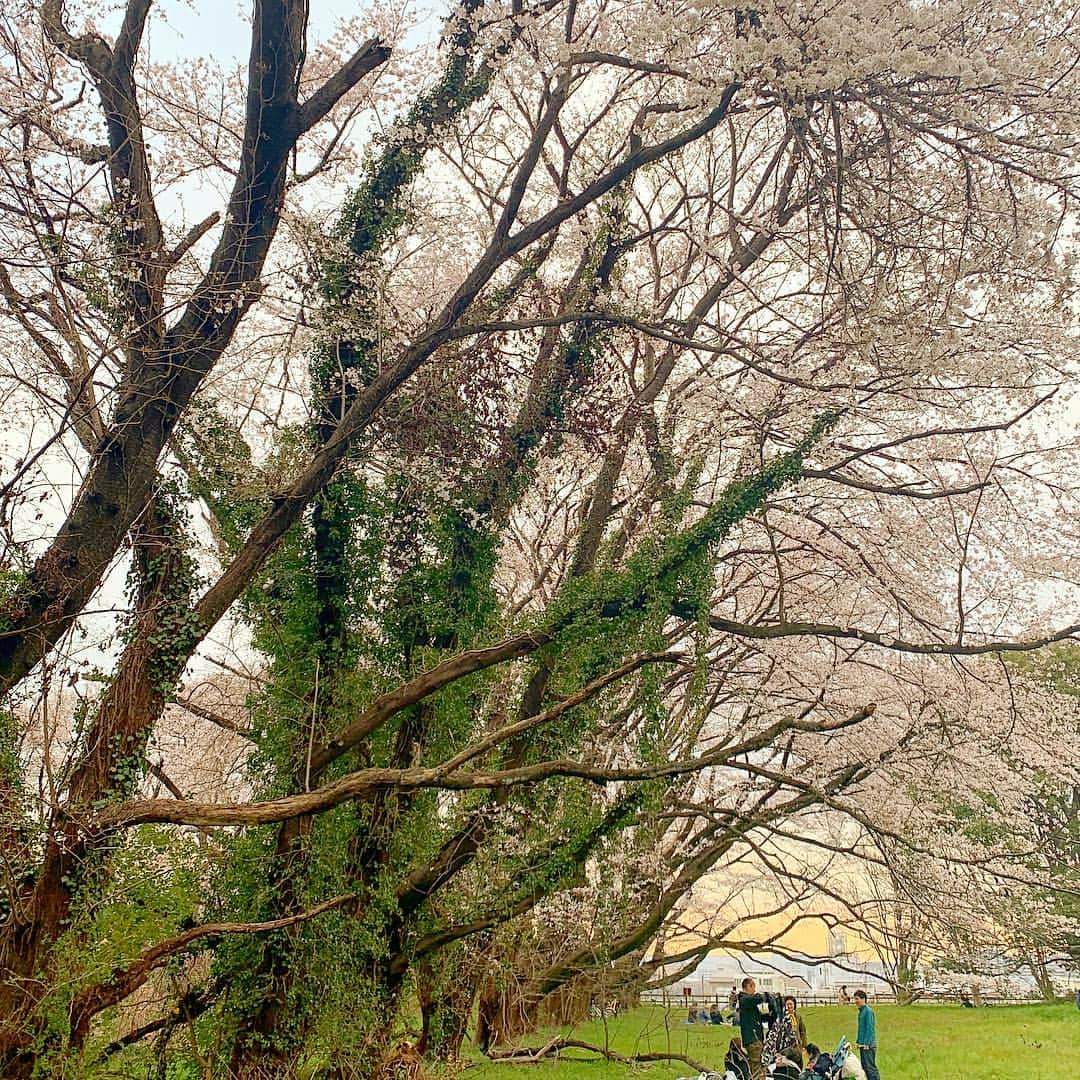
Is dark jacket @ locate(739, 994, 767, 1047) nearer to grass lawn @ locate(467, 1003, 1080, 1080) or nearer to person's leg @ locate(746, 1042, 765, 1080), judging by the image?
person's leg @ locate(746, 1042, 765, 1080)

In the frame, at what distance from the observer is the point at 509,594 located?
11.7 m

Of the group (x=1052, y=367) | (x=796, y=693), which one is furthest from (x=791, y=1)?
(x=796, y=693)

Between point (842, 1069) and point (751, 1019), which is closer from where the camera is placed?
point (842, 1069)

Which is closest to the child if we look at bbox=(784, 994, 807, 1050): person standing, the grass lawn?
bbox=(784, 994, 807, 1050): person standing

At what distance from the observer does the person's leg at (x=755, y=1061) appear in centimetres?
966

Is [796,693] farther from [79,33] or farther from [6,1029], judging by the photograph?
[79,33]

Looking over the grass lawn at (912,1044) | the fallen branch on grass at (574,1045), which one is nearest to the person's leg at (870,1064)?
the grass lawn at (912,1044)

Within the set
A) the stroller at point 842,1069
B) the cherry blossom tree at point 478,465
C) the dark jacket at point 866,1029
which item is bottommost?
the stroller at point 842,1069

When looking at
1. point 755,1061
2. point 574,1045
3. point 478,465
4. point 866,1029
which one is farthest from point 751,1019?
point 478,465

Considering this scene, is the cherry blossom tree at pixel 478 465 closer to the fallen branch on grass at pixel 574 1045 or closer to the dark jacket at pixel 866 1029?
the fallen branch on grass at pixel 574 1045

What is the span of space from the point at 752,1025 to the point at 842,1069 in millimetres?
1247

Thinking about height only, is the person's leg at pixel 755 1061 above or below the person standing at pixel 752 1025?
below

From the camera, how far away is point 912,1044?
14.7 m

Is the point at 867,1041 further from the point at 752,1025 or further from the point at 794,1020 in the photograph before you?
the point at 752,1025
